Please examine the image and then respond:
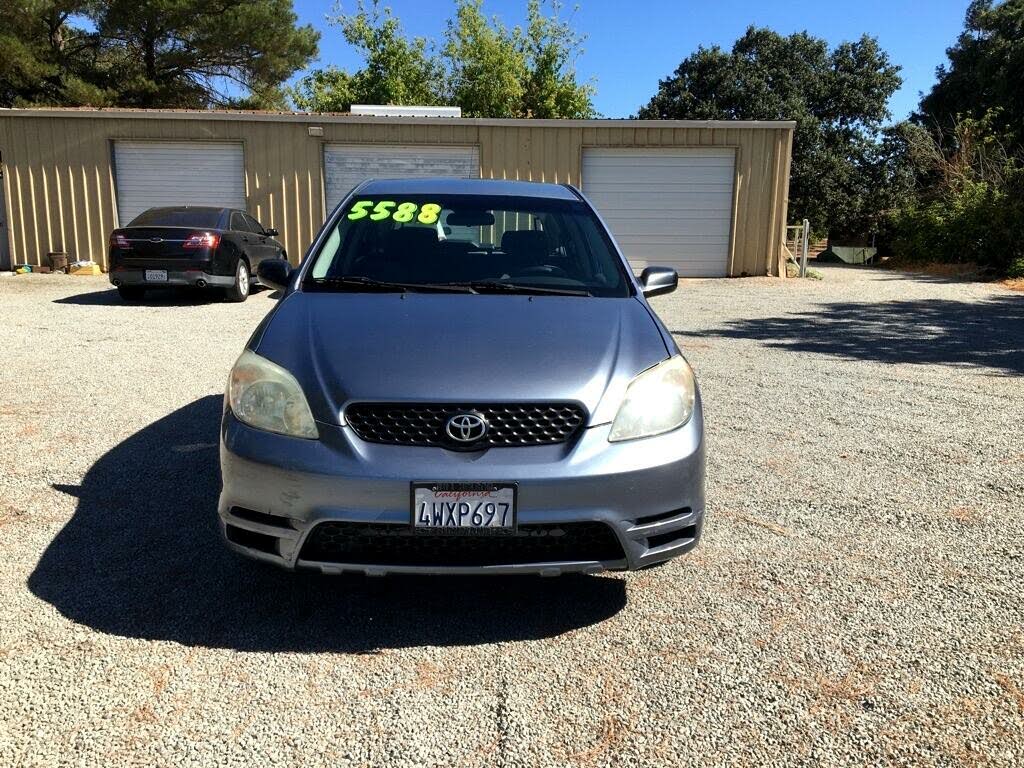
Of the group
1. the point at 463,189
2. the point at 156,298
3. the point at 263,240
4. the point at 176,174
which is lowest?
the point at 156,298

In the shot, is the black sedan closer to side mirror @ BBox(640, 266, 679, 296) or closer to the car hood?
side mirror @ BBox(640, 266, 679, 296)

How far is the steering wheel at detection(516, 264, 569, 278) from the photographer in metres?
3.74

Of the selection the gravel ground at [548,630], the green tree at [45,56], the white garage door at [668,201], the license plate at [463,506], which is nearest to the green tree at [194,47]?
the green tree at [45,56]

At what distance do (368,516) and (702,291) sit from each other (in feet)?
42.4

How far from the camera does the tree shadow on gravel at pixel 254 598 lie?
9.05 ft

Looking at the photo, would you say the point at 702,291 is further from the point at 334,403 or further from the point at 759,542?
the point at 334,403

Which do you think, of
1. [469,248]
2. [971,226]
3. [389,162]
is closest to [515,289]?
[469,248]

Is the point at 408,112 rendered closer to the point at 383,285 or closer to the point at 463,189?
the point at 463,189

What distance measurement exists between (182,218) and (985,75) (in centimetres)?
3167

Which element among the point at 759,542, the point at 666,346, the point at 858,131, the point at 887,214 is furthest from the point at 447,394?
the point at 858,131

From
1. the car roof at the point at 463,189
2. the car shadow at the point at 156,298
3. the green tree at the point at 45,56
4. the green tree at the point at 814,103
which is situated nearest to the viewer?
the car roof at the point at 463,189

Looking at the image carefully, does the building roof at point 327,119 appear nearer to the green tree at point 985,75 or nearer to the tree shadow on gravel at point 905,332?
the tree shadow on gravel at point 905,332

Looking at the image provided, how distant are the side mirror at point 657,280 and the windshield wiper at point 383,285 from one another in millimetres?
1012

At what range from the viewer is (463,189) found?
173 inches
